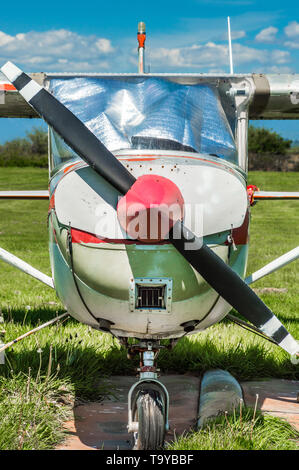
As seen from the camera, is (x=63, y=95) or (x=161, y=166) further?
(x=63, y=95)

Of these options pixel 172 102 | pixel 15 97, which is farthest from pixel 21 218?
pixel 172 102

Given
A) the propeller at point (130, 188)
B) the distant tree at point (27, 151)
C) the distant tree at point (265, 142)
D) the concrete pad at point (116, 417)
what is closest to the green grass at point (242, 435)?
the concrete pad at point (116, 417)

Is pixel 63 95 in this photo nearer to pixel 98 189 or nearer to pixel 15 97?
pixel 15 97

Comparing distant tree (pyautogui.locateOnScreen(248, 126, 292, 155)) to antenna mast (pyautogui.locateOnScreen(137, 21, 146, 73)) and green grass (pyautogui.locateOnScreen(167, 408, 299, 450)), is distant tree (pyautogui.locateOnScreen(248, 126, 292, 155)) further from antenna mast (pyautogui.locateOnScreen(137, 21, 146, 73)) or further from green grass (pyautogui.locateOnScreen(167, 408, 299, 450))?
green grass (pyautogui.locateOnScreen(167, 408, 299, 450))

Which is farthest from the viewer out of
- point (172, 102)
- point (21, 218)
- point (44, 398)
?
point (21, 218)

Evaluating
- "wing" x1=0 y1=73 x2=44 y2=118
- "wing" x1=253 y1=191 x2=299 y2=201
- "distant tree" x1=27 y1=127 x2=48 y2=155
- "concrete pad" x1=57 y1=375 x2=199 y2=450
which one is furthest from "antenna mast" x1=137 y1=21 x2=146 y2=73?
"distant tree" x1=27 y1=127 x2=48 y2=155

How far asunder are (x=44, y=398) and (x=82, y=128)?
2.02 meters

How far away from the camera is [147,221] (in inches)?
106

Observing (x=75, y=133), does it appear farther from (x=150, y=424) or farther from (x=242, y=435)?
(x=242, y=435)

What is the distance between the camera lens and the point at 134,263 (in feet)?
9.58

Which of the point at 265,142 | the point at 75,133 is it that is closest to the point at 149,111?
the point at 75,133

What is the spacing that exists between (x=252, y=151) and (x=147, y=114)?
159 ft

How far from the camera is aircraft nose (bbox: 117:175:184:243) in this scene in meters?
2.66

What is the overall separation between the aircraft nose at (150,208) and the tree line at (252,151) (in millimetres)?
36651
